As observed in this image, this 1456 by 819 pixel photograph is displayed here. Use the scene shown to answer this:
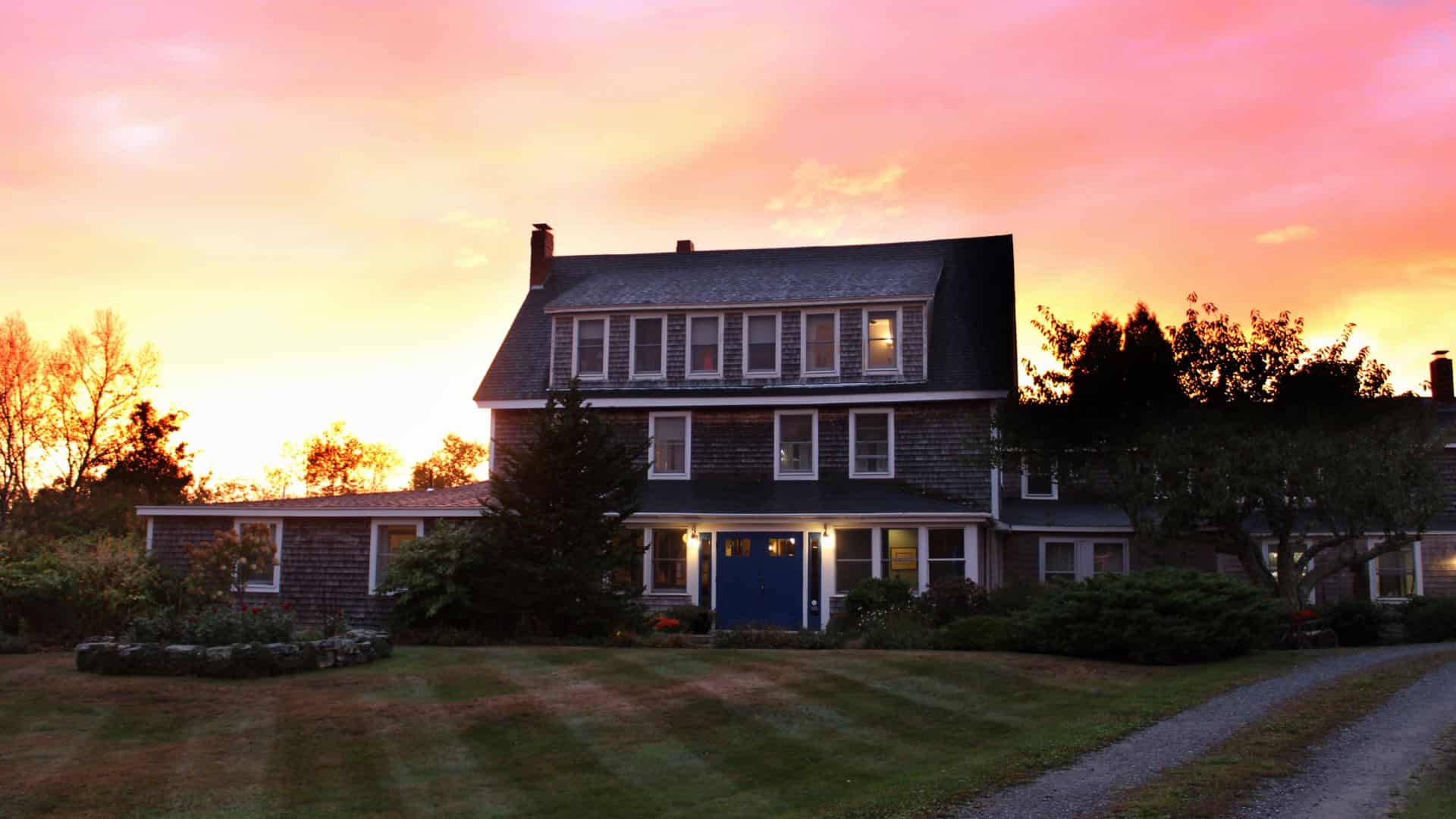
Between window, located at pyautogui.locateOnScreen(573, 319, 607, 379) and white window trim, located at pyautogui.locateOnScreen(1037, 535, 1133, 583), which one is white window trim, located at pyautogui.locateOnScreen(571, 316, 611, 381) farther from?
white window trim, located at pyautogui.locateOnScreen(1037, 535, 1133, 583)

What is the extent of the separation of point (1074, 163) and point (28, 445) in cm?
4708

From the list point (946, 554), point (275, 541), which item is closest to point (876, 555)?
point (946, 554)

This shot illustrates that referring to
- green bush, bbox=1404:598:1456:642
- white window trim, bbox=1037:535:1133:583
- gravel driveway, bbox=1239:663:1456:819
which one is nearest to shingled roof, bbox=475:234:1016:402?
white window trim, bbox=1037:535:1133:583

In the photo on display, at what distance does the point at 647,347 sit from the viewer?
31406 mm

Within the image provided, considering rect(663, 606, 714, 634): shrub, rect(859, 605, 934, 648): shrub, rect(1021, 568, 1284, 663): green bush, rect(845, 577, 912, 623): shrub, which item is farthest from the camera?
rect(663, 606, 714, 634): shrub

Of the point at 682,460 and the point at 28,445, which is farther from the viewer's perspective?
the point at 28,445

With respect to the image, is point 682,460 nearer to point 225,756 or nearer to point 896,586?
point 896,586

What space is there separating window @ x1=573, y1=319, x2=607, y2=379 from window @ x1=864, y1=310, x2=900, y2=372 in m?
6.80

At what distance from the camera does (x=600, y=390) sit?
31.1m

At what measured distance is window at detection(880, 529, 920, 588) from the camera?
27.9 metres

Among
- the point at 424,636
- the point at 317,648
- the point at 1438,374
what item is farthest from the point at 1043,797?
the point at 1438,374

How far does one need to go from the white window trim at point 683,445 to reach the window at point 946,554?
6437mm

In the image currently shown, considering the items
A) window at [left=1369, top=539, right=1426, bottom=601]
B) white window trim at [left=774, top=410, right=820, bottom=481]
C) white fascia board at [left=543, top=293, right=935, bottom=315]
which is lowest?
window at [left=1369, top=539, right=1426, bottom=601]

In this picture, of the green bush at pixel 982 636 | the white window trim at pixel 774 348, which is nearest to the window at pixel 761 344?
the white window trim at pixel 774 348
